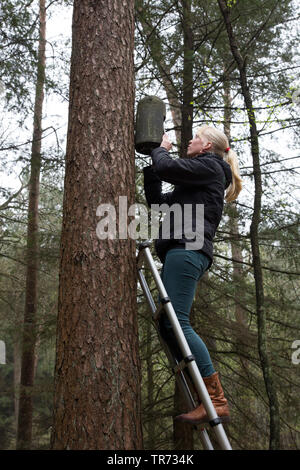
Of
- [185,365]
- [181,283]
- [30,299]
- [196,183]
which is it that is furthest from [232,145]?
[30,299]

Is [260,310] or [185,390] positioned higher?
[260,310]

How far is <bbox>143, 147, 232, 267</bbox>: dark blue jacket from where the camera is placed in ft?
9.19

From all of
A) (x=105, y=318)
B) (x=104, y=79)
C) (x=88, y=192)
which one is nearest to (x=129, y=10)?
(x=104, y=79)

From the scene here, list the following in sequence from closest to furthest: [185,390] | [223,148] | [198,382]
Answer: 1. [198,382]
2. [185,390]
3. [223,148]

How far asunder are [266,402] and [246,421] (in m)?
0.42

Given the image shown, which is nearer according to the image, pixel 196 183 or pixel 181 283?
pixel 181 283

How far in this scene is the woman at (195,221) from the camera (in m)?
2.57

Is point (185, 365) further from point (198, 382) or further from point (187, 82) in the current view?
point (187, 82)

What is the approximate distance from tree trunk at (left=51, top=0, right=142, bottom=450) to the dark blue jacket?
0.22m

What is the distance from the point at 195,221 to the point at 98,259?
0.68 m

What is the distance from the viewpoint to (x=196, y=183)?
2.89 meters

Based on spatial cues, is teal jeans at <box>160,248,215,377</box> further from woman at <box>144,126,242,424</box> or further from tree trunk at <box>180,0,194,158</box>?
tree trunk at <box>180,0,194,158</box>

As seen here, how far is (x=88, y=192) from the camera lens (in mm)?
2723

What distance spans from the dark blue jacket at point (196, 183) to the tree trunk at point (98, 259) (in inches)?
8.9
